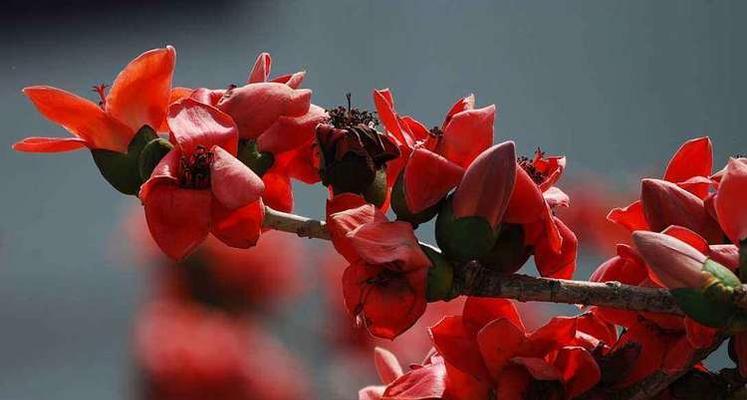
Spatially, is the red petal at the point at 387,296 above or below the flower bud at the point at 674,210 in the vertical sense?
below

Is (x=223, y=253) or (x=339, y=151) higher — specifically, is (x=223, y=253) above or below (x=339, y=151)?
below

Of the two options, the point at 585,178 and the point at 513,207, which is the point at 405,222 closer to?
the point at 513,207

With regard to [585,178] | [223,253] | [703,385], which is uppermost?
[703,385]

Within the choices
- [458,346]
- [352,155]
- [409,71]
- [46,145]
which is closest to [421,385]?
[458,346]

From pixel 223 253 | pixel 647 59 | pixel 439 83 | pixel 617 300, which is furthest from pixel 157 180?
pixel 647 59

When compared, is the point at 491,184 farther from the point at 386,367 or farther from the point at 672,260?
the point at 386,367

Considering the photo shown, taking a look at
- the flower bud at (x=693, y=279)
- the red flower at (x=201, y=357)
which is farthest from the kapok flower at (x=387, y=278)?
the red flower at (x=201, y=357)

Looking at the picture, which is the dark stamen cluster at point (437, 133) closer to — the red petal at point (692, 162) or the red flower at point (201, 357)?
the red petal at point (692, 162)

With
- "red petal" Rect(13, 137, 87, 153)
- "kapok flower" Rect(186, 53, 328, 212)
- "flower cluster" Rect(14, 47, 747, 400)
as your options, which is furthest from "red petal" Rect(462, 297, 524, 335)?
"red petal" Rect(13, 137, 87, 153)
